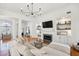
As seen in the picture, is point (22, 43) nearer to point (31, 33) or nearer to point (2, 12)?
point (31, 33)

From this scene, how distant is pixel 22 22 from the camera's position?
2596mm

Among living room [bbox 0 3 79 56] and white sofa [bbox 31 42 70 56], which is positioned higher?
living room [bbox 0 3 79 56]

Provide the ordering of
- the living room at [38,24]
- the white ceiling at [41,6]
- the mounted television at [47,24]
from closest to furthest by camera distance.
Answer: the white ceiling at [41,6], the living room at [38,24], the mounted television at [47,24]

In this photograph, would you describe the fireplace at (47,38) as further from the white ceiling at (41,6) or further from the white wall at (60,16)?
the white ceiling at (41,6)

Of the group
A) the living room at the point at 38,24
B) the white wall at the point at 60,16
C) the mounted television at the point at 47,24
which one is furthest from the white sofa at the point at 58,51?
the mounted television at the point at 47,24

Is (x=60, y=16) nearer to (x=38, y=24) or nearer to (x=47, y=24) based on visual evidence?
(x=47, y=24)

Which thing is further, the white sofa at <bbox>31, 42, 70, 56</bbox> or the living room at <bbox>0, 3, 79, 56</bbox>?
the living room at <bbox>0, 3, 79, 56</bbox>

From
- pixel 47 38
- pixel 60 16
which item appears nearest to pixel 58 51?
pixel 47 38

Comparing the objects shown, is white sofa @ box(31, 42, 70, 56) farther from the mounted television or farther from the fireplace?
the mounted television

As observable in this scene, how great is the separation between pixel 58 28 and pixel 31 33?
0.74 metres

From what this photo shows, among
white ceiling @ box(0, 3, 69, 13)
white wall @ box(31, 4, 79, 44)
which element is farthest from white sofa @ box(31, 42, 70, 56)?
white ceiling @ box(0, 3, 69, 13)

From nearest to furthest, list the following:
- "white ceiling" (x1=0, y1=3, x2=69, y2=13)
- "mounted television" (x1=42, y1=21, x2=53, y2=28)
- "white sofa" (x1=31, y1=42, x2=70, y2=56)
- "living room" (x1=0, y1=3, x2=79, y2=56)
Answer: "white sofa" (x1=31, y1=42, x2=70, y2=56) → "white ceiling" (x1=0, y1=3, x2=69, y2=13) → "living room" (x1=0, y1=3, x2=79, y2=56) → "mounted television" (x1=42, y1=21, x2=53, y2=28)

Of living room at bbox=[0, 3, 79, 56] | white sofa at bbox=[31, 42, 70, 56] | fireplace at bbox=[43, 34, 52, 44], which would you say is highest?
living room at bbox=[0, 3, 79, 56]

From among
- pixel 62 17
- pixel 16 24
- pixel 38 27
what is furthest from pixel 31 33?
pixel 62 17
